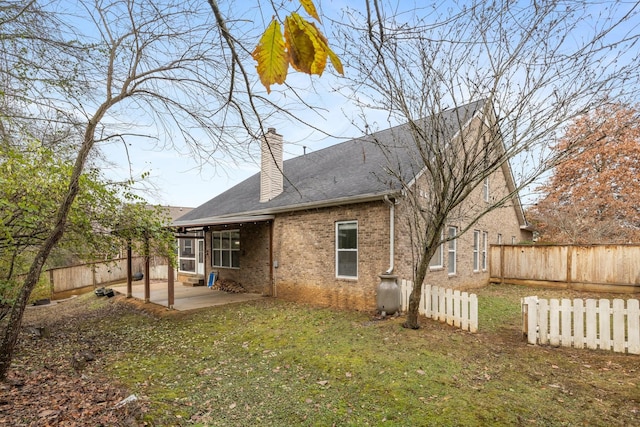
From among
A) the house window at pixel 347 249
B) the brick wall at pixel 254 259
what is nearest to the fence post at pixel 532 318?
the house window at pixel 347 249

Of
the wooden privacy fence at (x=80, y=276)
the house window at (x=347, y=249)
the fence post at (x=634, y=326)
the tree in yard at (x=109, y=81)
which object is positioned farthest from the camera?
the wooden privacy fence at (x=80, y=276)

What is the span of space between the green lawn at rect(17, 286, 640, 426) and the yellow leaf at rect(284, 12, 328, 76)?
368cm

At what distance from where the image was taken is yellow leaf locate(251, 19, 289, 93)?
1.33 meters

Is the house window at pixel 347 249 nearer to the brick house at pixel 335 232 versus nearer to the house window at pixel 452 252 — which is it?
the brick house at pixel 335 232

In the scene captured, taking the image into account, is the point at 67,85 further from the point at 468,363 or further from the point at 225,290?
the point at 225,290

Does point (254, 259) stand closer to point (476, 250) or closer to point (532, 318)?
point (476, 250)

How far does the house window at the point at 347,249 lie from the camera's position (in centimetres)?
958

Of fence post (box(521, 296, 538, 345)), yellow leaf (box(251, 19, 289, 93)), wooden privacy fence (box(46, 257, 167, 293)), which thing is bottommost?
wooden privacy fence (box(46, 257, 167, 293))

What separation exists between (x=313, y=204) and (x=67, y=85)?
6398 millimetres

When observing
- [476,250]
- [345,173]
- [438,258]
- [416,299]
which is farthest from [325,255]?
[476,250]

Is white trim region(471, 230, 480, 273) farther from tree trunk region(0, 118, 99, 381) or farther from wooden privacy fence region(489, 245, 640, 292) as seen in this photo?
tree trunk region(0, 118, 99, 381)

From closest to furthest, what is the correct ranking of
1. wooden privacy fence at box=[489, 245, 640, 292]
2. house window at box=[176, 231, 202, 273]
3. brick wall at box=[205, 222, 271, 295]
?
wooden privacy fence at box=[489, 245, 640, 292] < brick wall at box=[205, 222, 271, 295] < house window at box=[176, 231, 202, 273]

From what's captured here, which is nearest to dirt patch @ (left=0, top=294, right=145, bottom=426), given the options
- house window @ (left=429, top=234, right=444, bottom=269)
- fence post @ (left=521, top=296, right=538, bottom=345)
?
fence post @ (left=521, top=296, right=538, bottom=345)

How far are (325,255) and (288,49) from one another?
902 cm
